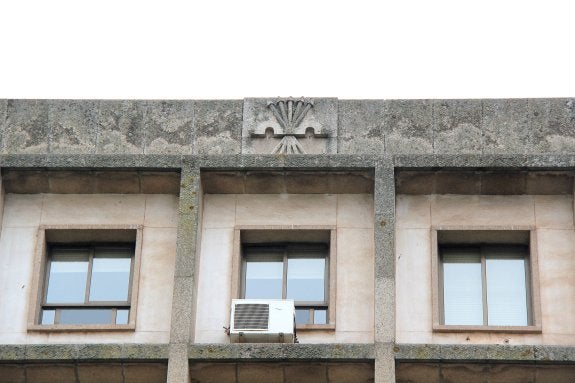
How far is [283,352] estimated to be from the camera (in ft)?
89.7

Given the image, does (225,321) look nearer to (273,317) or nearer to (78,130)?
(273,317)

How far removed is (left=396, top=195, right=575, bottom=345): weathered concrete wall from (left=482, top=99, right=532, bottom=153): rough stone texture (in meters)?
0.94

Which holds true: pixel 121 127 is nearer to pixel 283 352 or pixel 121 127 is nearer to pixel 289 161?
pixel 289 161

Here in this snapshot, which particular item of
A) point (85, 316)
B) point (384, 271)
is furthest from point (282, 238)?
point (85, 316)

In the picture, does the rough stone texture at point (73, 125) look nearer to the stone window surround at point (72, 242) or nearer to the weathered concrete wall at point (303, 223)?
the stone window surround at point (72, 242)

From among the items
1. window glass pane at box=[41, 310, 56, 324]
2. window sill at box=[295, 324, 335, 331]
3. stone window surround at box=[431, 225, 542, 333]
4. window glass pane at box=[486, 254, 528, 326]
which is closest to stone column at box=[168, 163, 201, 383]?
window sill at box=[295, 324, 335, 331]

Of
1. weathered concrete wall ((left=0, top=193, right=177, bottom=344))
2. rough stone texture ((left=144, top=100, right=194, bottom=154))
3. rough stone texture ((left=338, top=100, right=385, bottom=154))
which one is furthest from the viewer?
rough stone texture ((left=144, top=100, right=194, bottom=154))

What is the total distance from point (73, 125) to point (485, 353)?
9.06 meters

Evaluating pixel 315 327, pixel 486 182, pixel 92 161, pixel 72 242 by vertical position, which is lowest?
pixel 315 327

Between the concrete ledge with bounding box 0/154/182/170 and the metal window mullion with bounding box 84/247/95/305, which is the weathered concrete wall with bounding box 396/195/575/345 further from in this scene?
the metal window mullion with bounding box 84/247/95/305

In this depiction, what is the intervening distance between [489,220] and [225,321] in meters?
5.26

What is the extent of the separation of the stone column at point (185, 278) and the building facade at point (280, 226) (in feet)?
0.12

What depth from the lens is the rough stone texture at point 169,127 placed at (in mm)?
29859

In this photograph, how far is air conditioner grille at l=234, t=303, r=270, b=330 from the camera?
27.9 meters
